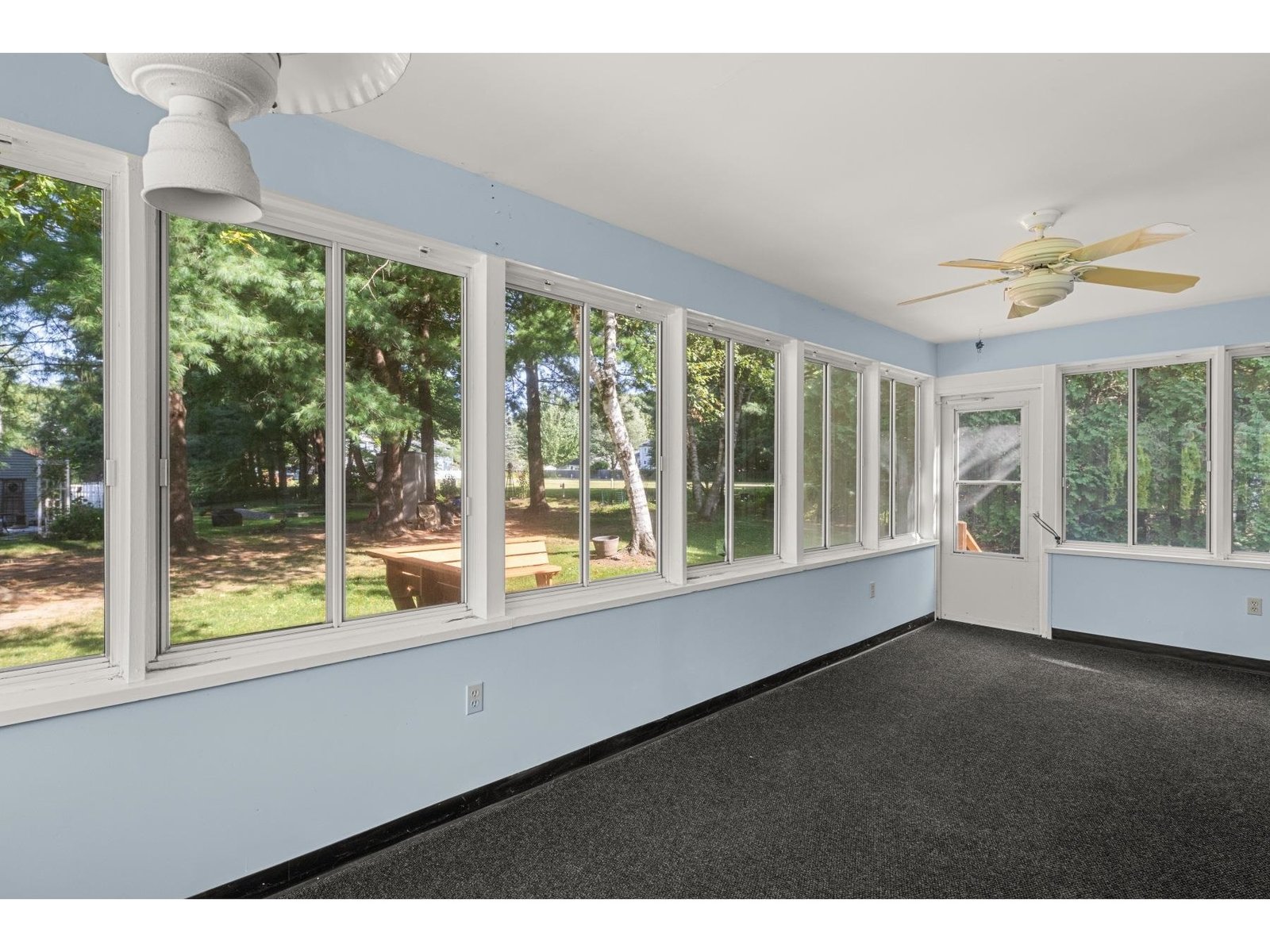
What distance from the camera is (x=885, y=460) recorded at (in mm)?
5406

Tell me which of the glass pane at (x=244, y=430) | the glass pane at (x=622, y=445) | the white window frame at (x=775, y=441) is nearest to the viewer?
the glass pane at (x=244, y=430)

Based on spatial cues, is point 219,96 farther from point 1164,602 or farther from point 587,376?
point 1164,602

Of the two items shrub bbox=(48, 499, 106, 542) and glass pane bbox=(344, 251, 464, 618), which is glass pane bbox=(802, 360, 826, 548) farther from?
shrub bbox=(48, 499, 106, 542)

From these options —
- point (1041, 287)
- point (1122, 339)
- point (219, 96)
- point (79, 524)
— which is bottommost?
point (79, 524)

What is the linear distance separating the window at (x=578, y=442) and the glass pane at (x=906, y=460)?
299 cm

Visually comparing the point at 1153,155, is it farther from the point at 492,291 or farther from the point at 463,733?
the point at 463,733

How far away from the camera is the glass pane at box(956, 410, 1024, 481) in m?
5.53

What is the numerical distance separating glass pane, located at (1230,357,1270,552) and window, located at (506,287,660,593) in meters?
4.18

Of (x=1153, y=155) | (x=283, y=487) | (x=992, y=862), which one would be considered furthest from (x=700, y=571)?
(x=1153, y=155)

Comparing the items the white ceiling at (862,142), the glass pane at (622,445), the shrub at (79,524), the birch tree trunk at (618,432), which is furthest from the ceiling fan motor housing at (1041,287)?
the shrub at (79,524)

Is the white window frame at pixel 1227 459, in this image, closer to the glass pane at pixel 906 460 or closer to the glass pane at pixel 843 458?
the glass pane at pixel 906 460

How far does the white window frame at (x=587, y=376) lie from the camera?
2.94 metres

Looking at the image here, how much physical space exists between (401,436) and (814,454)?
3.07m

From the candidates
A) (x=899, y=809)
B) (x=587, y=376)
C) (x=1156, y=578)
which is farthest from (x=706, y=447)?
(x=1156, y=578)
